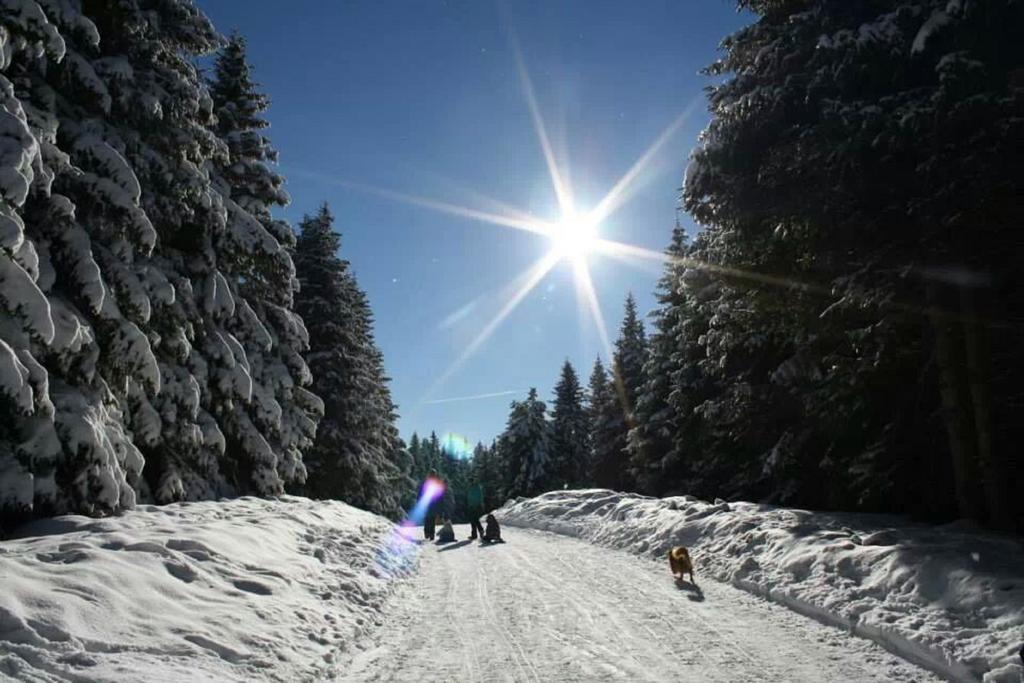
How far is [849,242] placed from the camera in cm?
990

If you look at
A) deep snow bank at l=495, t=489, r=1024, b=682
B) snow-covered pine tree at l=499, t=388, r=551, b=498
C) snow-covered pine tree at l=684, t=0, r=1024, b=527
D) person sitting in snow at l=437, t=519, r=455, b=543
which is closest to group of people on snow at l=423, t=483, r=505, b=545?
person sitting in snow at l=437, t=519, r=455, b=543

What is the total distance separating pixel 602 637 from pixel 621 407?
3161 cm

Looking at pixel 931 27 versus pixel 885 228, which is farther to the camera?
pixel 885 228

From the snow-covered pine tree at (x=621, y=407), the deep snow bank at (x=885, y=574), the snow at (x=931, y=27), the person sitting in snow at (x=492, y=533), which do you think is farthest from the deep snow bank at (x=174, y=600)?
the snow-covered pine tree at (x=621, y=407)

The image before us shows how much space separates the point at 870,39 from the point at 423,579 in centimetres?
1121

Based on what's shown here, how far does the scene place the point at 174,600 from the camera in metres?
5.84

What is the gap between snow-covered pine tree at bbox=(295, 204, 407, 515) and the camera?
2228 centimetres

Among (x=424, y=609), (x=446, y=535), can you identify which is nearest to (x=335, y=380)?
(x=446, y=535)

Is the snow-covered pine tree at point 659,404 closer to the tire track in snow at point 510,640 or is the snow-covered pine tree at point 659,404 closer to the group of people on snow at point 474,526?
the group of people on snow at point 474,526

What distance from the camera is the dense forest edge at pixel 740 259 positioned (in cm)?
800

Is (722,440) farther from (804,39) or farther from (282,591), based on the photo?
(282,591)

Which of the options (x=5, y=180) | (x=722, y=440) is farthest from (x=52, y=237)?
(x=722, y=440)

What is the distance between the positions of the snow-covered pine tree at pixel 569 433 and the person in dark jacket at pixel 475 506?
101 feet

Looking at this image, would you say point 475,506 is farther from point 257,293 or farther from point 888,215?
point 888,215
